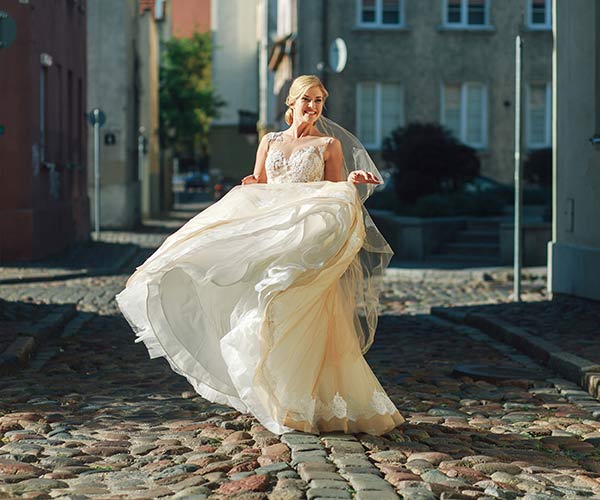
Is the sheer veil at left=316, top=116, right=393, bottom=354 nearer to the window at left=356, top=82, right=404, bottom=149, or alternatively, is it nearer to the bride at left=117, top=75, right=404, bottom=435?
the bride at left=117, top=75, right=404, bottom=435

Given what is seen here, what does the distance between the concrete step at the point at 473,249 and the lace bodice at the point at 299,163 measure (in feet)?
53.4

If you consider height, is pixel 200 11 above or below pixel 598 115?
above

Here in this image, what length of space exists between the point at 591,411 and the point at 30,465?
3.74 metres

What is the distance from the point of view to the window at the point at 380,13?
3616 centimetres

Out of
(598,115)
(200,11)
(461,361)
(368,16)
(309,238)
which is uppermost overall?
(200,11)

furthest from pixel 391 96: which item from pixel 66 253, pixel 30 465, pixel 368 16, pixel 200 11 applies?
pixel 200 11

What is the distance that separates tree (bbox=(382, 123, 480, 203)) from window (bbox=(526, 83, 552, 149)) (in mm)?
8668

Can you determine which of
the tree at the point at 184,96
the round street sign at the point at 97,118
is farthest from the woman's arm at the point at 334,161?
the tree at the point at 184,96

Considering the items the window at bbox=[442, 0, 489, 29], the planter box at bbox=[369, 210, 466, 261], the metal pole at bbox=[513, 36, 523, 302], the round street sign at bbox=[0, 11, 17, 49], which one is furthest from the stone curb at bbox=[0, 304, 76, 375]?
the window at bbox=[442, 0, 489, 29]

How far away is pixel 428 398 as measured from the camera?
902 centimetres

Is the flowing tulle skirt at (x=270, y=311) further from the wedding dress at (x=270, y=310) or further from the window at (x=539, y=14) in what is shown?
the window at (x=539, y=14)

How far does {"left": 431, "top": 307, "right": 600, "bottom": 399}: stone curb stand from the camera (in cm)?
962

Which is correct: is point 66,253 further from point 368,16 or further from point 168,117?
point 168,117

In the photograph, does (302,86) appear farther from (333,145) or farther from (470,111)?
(470,111)
